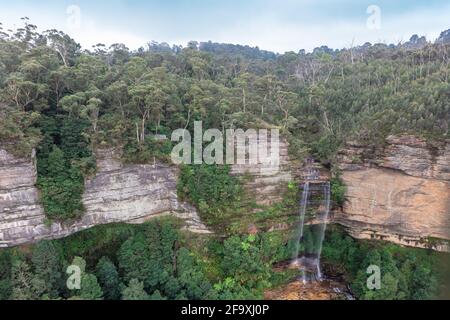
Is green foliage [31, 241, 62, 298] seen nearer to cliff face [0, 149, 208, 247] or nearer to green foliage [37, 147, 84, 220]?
cliff face [0, 149, 208, 247]

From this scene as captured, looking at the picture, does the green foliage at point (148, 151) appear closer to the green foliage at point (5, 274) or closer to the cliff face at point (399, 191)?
the green foliage at point (5, 274)

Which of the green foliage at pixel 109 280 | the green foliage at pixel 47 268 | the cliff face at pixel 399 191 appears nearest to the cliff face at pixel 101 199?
the green foliage at pixel 47 268

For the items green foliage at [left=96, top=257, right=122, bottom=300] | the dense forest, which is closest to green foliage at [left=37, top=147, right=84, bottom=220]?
the dense forest

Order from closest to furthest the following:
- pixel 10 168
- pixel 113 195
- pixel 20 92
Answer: pixel 10 168 < pixel 20 92 < pixel 113 195

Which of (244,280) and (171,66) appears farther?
(171,66)
